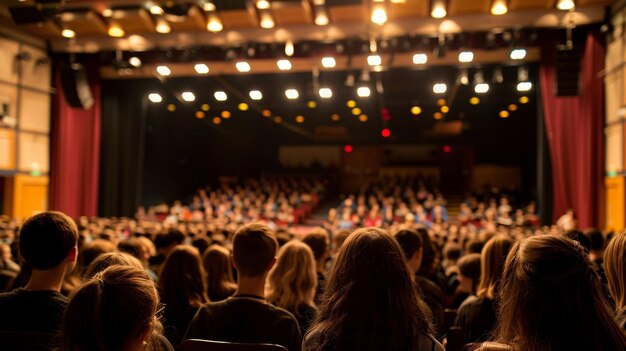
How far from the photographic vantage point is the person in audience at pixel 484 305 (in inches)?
118

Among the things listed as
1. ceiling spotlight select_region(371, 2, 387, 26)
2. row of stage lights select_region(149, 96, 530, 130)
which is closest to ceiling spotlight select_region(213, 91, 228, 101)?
ceiling spotlight select_region(371, 2, 387, 26)

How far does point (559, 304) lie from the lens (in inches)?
54.6

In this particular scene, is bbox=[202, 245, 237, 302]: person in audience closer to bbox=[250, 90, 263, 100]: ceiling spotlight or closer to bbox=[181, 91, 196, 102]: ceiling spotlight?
bbox=[250, 90, 263, 100]: ceiling spotlight

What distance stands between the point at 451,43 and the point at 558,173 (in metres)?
3.79

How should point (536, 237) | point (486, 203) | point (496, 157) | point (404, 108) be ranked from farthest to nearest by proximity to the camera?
point (496, 157), point (404, 108), point (486, 203), point (536, 237)

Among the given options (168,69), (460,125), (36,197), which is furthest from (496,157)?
(36,197)

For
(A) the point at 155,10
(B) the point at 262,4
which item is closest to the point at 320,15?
(B) the point at 262,4

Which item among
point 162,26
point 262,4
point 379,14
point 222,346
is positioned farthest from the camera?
point 162,26

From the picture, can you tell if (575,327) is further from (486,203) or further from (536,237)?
(486,203)

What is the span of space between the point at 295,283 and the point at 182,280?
739 mm

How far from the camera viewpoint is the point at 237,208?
1739 cm

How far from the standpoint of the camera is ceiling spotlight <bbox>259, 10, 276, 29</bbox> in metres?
11.8

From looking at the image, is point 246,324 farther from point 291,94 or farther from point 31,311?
point 291,94

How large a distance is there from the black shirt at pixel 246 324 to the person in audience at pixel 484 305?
3.77 feet
